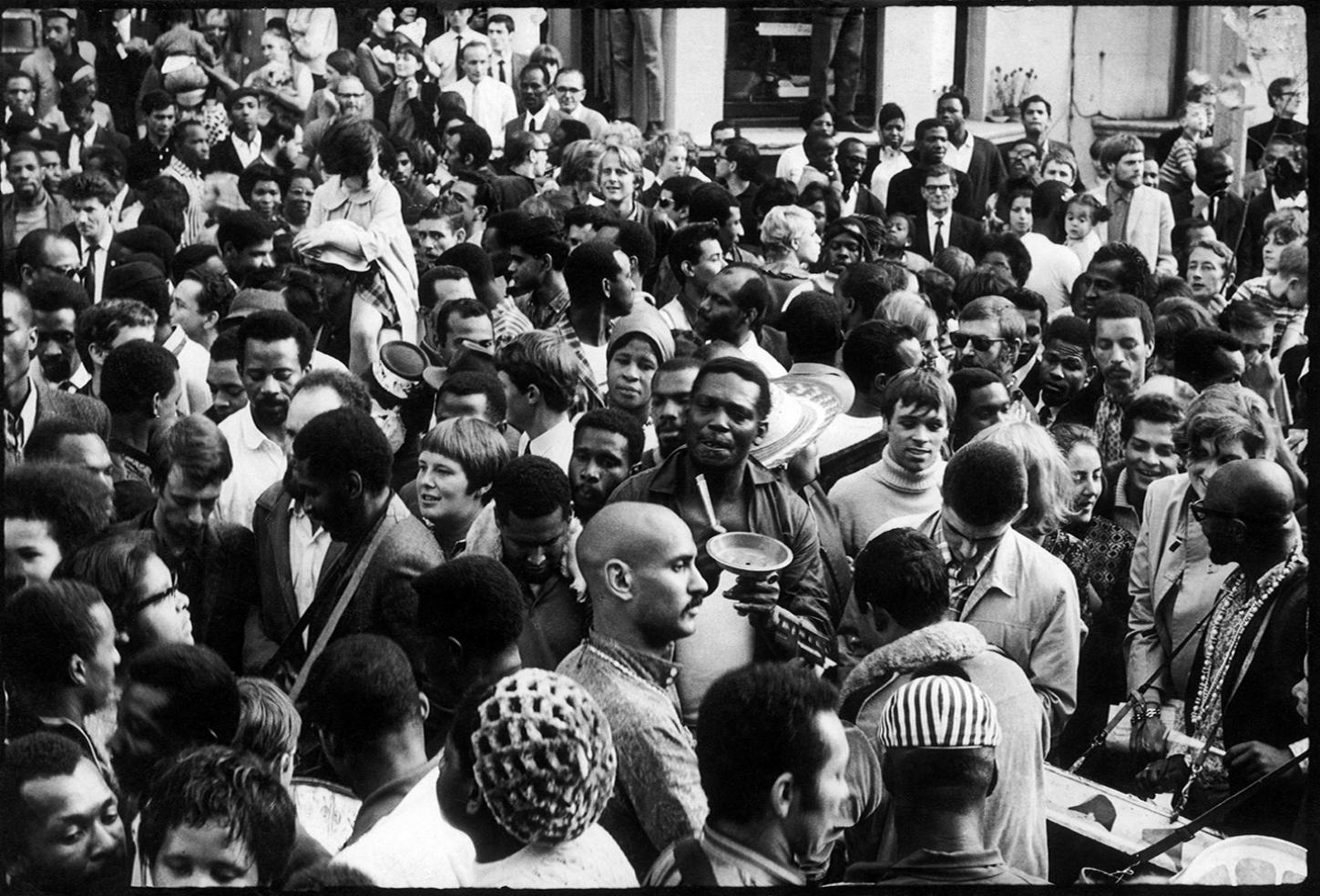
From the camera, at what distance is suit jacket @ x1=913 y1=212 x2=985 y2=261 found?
6328mm

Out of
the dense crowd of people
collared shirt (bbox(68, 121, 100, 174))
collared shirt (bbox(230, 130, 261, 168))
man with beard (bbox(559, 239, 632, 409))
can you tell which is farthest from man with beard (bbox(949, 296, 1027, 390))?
collared shirt (bbox(68, 121, 100, 174))

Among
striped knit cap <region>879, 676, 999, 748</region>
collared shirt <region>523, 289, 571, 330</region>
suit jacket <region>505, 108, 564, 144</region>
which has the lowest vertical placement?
striped knit cap <region>879, 676, 999, 748</region>

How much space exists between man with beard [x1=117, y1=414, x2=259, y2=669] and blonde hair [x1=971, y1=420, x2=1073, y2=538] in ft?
7.02

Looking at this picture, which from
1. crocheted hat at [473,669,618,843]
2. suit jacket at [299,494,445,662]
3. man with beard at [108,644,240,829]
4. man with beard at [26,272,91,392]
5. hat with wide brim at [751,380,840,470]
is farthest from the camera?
man with beard at [26,272,91,392]

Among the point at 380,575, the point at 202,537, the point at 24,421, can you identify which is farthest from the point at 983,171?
the point at 24,421

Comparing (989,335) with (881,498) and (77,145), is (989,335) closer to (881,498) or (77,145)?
(881,498)

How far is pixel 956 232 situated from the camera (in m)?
6.35

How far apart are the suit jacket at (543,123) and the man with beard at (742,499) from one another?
0.97m

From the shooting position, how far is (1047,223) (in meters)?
6.27

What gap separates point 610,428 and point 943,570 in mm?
1008

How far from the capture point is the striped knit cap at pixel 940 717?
16.9 feet

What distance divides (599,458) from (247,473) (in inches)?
40.1

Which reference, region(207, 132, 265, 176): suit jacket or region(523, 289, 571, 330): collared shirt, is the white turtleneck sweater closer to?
region(523, 289, 571, 330): collared shirt

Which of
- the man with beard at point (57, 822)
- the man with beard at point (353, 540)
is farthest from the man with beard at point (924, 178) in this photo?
the man with beard at point (57, 822)
